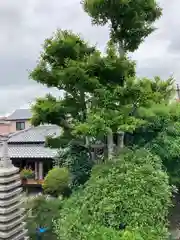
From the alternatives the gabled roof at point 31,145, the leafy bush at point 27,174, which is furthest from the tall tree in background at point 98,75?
the leafy bush at point 27,174

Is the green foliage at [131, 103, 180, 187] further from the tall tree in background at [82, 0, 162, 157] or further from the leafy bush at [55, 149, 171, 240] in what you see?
the leafy bush at [55, 149, 171, 240]

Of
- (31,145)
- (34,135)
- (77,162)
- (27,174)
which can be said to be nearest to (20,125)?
(34,135)

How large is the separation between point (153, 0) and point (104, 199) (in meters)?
7.41

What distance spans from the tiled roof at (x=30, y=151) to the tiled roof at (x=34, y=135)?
37 cm

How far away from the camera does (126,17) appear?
11.5 m

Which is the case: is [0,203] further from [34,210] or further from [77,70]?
[77,70]

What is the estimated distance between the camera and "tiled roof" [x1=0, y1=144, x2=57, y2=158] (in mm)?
20859

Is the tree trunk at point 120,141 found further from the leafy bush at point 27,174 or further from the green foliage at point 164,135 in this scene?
the leafy bush at point 27,174

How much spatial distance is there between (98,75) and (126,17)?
2.39 meters

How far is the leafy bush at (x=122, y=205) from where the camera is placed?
9.47m

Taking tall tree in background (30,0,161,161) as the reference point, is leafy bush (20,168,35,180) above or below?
below

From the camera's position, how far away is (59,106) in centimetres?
1125

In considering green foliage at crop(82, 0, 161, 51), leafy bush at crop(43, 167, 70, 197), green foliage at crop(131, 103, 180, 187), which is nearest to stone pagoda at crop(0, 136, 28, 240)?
leafy bush at crop(43, 167, 70, 197)

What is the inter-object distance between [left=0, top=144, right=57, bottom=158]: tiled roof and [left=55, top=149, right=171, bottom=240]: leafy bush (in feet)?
34.3
